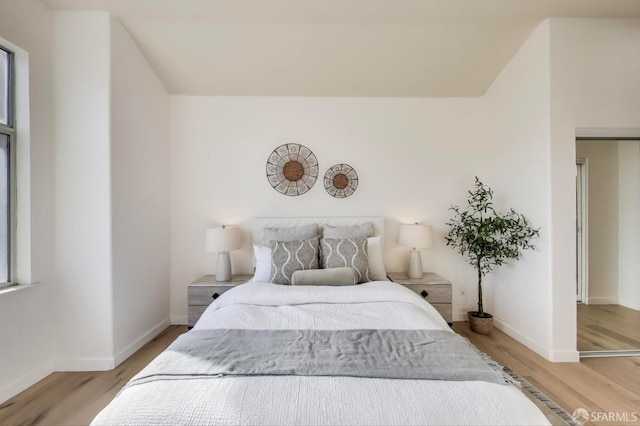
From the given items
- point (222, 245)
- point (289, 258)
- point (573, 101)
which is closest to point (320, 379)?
point (289, 258)

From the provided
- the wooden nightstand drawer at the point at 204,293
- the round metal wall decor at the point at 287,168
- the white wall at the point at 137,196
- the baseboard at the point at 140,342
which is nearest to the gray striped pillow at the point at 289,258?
the wooden nightstand drawer at the point at 204,293

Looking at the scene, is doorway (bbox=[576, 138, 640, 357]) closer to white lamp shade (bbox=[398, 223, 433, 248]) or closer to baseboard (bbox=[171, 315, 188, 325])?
white lamp shade (bbox=[398, 223, 433, 248])

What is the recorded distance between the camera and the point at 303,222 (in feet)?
10.7

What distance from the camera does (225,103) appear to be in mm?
3311

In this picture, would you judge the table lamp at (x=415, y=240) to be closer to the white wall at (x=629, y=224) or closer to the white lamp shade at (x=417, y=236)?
the white lamp shade at (x=417, y=236)

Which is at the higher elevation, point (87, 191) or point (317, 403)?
point (87, 191)

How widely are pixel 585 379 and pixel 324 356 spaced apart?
2.24 m

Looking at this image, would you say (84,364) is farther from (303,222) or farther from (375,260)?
(375,260)

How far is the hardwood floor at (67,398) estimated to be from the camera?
1.78 metres

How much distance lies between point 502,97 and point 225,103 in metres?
3.02

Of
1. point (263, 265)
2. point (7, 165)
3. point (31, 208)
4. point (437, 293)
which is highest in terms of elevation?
point (7, 165)

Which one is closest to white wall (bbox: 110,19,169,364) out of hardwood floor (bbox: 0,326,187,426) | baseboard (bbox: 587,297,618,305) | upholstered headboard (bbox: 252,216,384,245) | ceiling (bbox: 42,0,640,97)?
hardwood floor (bbox: 0,326,187,426)

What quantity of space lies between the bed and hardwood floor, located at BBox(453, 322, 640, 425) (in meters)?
1.22

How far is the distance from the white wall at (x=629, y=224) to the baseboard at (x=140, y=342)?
549 cm
